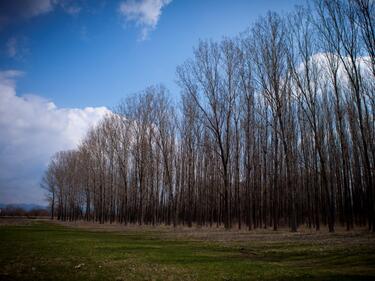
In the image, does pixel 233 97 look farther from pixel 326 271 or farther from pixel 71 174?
pixel 71 174

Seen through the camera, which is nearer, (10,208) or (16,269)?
(16,269)

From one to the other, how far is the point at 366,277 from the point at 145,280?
597 cm

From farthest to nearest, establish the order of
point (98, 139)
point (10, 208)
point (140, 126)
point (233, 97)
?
point (10, 208)
point (98, 139)
point (140, 126)
point (233, 97)

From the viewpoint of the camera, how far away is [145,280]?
27.5 ft

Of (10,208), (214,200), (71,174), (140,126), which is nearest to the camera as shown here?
(140,126)

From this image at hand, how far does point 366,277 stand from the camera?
8.03 metres

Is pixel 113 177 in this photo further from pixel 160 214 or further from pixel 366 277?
pixel 366 277

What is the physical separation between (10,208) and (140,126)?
68.3 m

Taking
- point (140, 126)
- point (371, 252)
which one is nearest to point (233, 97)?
point (140, 126)

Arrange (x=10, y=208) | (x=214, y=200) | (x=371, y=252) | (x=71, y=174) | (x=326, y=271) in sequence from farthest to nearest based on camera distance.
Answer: (x=10, y=208) < (x=71, y=174) < (x=214, y=200) < (x=371, y=252) < (x=326, y=271)

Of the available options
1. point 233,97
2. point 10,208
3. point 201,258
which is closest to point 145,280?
point 201,258

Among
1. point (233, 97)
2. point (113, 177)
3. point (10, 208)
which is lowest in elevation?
point (10, 208)

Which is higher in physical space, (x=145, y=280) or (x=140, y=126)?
(x=140, y=126)

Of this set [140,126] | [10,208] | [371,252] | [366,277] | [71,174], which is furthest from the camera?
[10,208]
